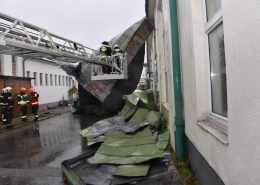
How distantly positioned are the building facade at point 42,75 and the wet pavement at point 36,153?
6.54 meters

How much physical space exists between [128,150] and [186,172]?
1461mm

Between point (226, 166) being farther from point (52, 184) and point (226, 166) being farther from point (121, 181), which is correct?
point (52, 184)

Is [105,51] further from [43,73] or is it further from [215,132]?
[43,73]

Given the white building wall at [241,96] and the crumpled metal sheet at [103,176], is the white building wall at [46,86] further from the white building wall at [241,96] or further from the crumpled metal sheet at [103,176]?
the white building wall at [241,96]

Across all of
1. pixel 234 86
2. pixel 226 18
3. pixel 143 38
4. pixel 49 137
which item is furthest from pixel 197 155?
pixel 143 38

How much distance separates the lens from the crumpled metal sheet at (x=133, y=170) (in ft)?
10.8

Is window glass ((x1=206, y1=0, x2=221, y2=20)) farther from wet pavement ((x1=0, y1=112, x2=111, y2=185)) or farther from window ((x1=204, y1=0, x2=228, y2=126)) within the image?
wet pavement ((x1=0, y1=112, x2=111, y2=185))

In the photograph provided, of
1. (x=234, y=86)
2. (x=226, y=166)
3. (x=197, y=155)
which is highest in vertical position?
(x=234, y=86)

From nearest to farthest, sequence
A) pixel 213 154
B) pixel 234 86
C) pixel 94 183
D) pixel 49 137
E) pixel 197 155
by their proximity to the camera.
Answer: pixel 234 86, pixel 213 154, pixel 197 155, pixel 94 183, pixel 49 137

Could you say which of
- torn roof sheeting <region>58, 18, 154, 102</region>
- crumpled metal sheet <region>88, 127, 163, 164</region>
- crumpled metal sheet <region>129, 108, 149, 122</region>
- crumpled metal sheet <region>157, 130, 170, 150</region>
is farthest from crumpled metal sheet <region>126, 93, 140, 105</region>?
crumpled metal sheet <region>88, 127, 163, 164</region>

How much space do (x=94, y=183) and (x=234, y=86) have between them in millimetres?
2760

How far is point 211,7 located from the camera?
240 centimetres

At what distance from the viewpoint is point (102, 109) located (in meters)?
12.6

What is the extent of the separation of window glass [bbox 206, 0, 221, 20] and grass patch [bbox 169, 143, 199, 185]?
7.66 feet
